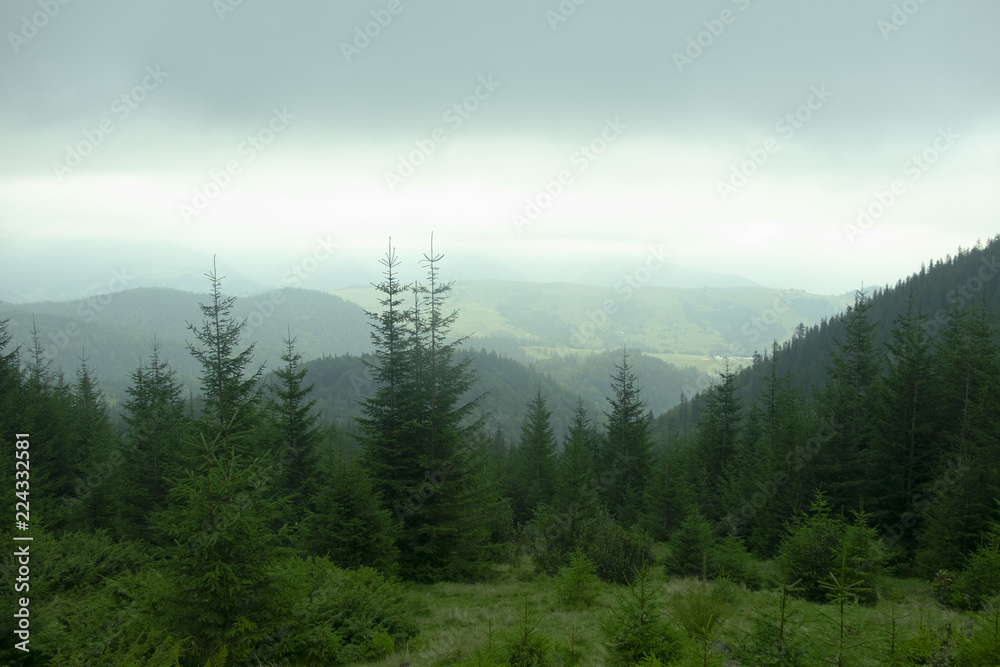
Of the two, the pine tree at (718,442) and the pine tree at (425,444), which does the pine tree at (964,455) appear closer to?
the pine tree at (718,442)

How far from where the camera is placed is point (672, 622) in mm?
7758

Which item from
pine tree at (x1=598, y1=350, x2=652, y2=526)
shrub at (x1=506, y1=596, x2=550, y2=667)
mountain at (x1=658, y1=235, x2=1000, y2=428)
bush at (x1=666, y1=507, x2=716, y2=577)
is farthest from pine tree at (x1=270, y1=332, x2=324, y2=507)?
mountain at (x1=658, y1=235, x2=1000, y2=428)

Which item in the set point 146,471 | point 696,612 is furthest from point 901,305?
point 146,471

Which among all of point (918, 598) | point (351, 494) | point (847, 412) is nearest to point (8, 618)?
point (351, 494)

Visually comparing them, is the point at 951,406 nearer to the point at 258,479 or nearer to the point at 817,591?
the point at 817,591

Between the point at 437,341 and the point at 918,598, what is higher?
the point at 437,341

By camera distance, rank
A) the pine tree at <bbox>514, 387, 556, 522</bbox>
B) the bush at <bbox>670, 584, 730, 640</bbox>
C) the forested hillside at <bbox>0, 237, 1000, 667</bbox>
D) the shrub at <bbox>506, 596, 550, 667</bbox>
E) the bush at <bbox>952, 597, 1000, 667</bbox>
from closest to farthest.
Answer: the bush at <bbox>952, 597, 1000, 667</bbox>, the shrub at <bbox>506, 596, 550, 667</bbox>, the forested hillside at <bbox>0, 237, 1000, 667</bbox>, the bush at <bbox>670, 584, 730, 640</bbox>, the pine tree at <bbox>514, 387, 556, 522</bbox>

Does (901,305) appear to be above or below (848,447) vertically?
above

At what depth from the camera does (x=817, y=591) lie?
1430 centimetres

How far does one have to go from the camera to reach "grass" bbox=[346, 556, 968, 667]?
21.7 ft

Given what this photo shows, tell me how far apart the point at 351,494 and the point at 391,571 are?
2.95m

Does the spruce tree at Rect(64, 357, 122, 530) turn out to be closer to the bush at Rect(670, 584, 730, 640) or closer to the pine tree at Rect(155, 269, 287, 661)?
the pine tree at Rect(155, 269, 287, 661)

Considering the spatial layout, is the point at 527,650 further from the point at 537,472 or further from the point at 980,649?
the point at 537,472

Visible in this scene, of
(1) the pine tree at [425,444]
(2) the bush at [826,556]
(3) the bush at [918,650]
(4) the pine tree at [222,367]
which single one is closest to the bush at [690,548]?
(2) the bush at [826,556]
